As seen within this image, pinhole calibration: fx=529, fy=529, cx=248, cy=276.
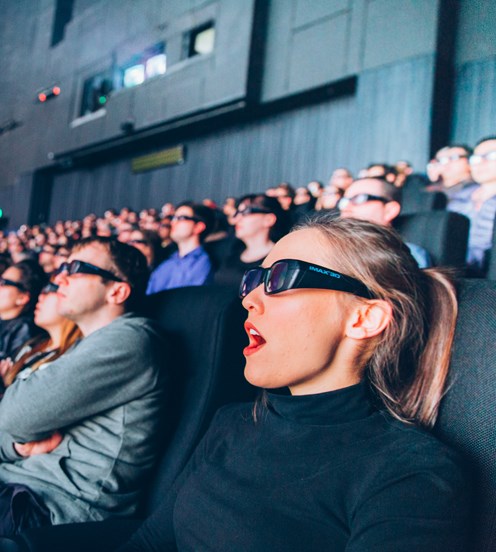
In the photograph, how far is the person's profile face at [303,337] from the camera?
2.63 feet

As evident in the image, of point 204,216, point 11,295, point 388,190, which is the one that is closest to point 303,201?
point 204,216

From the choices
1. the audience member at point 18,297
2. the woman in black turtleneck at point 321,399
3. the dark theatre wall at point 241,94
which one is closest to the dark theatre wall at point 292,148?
the dark theatre wall at point 241,94

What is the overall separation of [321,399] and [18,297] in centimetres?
188

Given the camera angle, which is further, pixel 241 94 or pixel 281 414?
pixel 241 94

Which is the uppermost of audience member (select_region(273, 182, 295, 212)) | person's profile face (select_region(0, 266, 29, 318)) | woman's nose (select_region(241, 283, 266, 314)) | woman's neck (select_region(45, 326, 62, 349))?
audience member (select_region(273, 182, 295, 212))

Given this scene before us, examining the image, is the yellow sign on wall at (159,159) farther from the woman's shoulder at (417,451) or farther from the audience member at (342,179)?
the woman's shoulder at (417,451)

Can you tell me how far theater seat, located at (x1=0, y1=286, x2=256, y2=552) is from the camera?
0.97 meters

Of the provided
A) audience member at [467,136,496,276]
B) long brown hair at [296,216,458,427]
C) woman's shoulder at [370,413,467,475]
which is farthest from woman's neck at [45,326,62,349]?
audience member at [467,136,496,276]

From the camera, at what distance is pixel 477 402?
2.35 ft

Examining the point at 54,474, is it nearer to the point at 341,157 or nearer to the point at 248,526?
the point at 248,526

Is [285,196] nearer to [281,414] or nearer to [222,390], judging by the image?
[222,390]

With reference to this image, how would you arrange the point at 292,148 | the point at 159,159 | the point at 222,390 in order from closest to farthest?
the point at 222,390 < the point at 292,148 < the point at 159,159

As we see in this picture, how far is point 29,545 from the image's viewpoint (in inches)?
34.6

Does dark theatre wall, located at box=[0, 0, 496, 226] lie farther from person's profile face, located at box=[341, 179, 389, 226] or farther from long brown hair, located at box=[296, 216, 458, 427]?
long brown hair, located at box=[296, 216, 458, 427]
